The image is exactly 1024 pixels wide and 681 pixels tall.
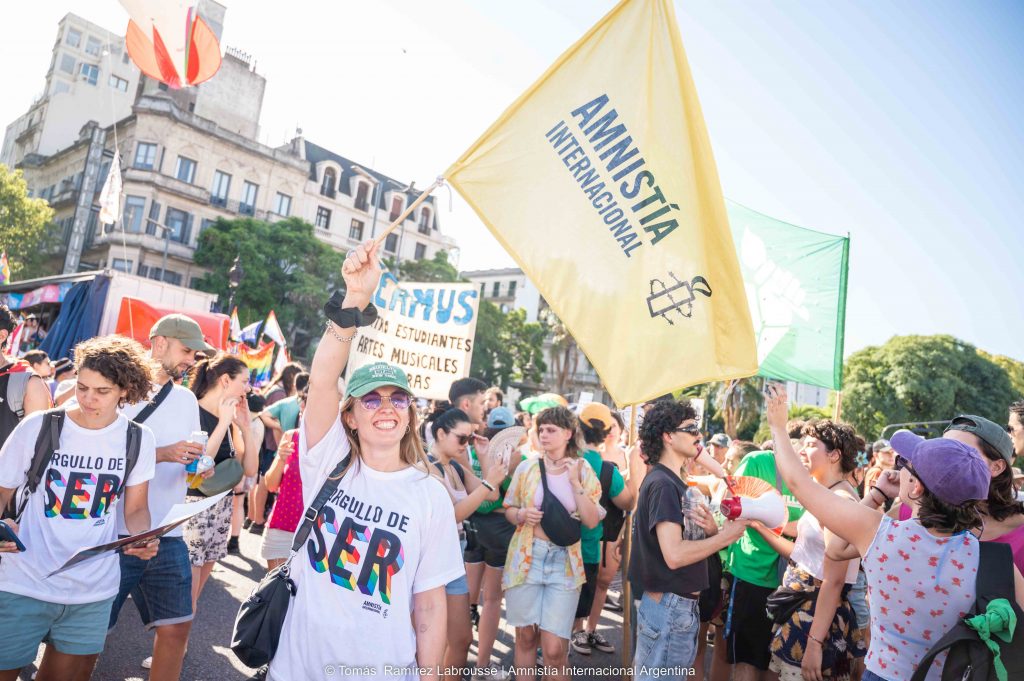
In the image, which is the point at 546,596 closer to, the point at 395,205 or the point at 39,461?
the point at 39,461

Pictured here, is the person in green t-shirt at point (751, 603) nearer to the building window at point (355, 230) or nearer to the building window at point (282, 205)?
the building window at point (282, 205)

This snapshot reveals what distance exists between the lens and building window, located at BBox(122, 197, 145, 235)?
3934 cm

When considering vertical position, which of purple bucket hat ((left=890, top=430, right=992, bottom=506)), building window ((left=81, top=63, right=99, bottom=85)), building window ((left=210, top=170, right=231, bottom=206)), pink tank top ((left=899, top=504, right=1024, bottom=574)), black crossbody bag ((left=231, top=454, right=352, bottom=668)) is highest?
building window ((left=81, top=63, right=99, bottom=85))

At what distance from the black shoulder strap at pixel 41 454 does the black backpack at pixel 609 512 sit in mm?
3740

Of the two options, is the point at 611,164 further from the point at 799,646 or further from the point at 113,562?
the point at 113,562

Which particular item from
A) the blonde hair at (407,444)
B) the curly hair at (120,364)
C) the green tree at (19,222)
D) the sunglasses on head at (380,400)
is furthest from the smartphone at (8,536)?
the green tree at (19,222)

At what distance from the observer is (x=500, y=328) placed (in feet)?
144

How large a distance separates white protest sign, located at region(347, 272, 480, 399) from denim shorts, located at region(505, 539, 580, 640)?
9.90 ft

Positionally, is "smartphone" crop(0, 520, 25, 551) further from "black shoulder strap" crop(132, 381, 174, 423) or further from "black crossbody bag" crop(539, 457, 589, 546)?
"black crossbody bag" crop(539, 457, 589, 546)

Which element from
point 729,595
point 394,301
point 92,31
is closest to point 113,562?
point 729,595

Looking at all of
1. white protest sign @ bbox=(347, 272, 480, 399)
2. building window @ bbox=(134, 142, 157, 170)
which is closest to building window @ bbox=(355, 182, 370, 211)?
building window @ bbox=(134, 142, 157, 170)

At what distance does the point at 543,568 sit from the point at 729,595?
1.58 metres

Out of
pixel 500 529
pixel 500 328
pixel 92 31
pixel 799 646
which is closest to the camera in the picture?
pixel 799 646

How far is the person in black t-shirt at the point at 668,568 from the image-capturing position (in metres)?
3.43
